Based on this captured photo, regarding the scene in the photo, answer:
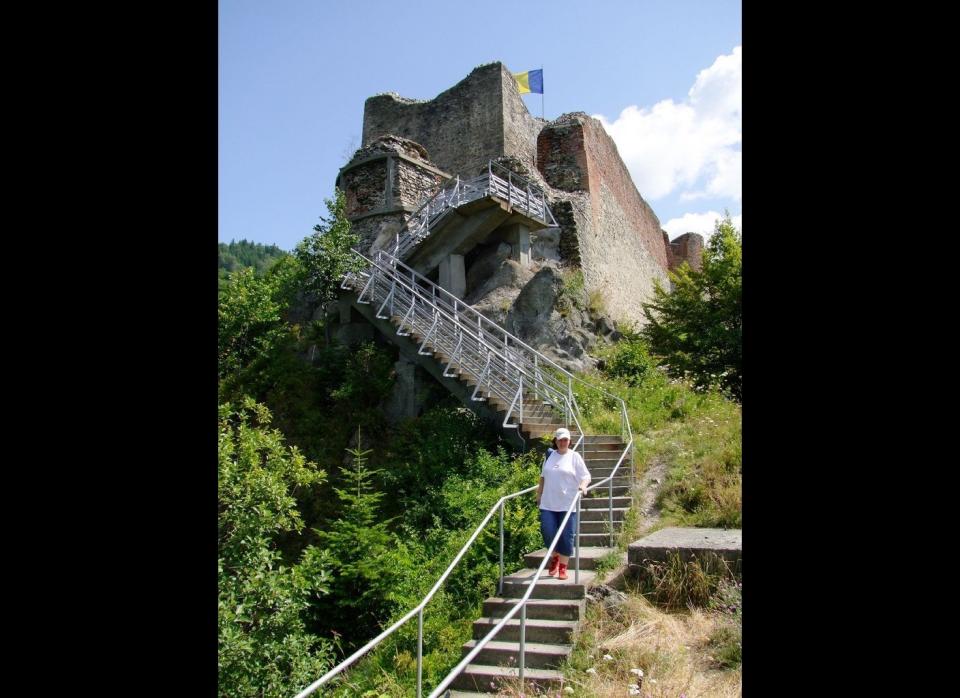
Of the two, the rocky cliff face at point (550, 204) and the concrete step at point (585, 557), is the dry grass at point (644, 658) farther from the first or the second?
the rocky cliff face at point (550, 204)

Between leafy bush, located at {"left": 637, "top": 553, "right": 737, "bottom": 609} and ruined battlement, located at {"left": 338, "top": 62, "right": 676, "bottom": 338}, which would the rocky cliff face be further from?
leafy bush, located at {"left": 637, "top": 553, "right": 737, "bottom": 609}

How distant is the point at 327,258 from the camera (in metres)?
18.0

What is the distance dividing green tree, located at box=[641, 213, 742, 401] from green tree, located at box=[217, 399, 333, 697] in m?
9.69

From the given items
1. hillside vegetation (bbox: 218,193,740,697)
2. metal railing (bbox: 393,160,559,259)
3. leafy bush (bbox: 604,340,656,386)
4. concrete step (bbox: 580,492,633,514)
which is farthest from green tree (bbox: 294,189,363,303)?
concrete step (bbox: 580,492,633,514)

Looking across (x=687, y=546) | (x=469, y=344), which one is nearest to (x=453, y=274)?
(x=469, y=344)

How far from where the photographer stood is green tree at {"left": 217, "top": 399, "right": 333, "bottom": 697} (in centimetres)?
688

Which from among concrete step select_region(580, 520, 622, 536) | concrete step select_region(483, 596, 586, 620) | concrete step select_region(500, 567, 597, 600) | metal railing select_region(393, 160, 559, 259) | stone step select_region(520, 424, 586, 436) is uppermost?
metal railing select_region(393, 160, 559, 259)

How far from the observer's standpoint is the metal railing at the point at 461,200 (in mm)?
19594

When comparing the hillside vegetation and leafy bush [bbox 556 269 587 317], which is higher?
leafy bush [bbox 556 269 587 317]

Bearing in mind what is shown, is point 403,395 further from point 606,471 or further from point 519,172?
point 519,172

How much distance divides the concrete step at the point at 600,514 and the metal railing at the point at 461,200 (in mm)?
11295
